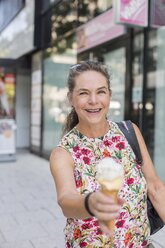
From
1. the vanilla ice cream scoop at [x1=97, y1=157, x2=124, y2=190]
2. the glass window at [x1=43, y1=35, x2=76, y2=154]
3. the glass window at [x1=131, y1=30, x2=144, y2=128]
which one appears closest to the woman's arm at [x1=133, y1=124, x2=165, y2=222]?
the vanilla ice cream scoop at [x1=97, y1=157, x2=124, y2=190]

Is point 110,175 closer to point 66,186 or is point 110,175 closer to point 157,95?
point 66,186

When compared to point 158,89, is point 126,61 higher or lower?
higher

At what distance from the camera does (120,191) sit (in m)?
1.49

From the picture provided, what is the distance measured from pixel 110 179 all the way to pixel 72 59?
27.0ft

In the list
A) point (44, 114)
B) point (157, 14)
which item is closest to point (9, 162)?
point (44, 114)

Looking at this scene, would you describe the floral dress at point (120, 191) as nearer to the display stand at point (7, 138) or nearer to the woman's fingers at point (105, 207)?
the woman's fingers at point (105, 207)

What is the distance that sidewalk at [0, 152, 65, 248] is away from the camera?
13.3 feet

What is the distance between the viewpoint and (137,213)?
1.53 metres

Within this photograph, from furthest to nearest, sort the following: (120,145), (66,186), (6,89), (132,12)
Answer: (6,89), (132,12), (120,145), (66,186)

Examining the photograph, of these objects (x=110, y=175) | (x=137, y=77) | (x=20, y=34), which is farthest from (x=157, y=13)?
(x=20, y=34)

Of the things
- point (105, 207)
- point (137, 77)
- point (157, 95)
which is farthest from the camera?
point (137, 77)

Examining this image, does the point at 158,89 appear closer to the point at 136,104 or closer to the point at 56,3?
the point at 136,104

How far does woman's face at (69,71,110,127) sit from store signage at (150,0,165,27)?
4831mm

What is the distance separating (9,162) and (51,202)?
4830 millimetres
